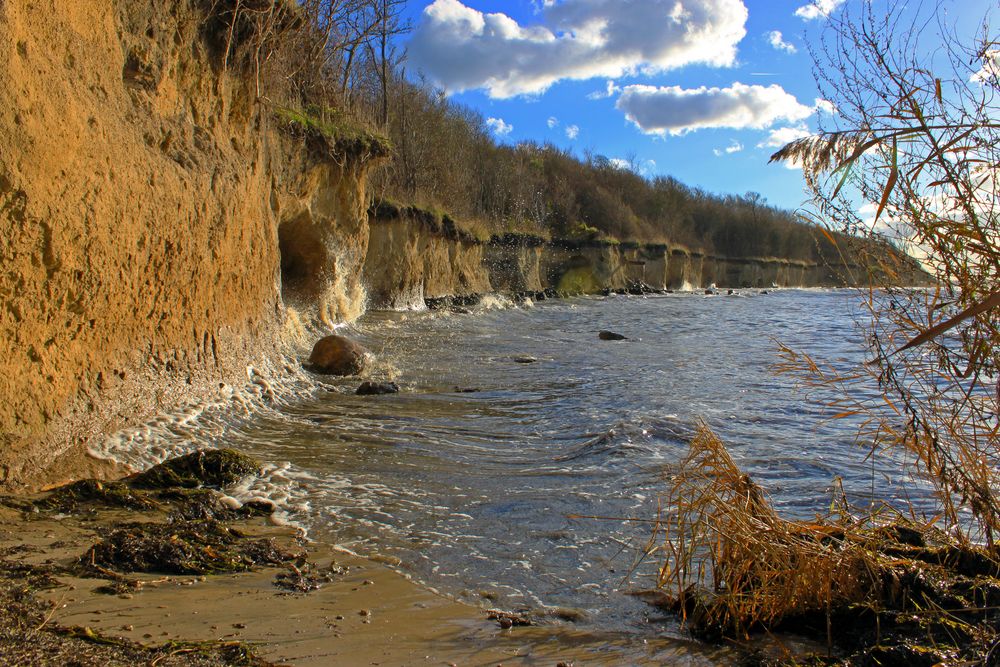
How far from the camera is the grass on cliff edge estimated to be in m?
13.0

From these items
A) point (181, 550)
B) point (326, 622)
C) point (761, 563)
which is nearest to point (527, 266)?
point (181, 550)

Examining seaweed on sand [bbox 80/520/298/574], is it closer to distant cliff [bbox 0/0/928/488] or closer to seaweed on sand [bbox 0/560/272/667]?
seaweed on sand [bbox 0/560/272/667]

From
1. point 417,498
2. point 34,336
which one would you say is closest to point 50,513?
point 34,336

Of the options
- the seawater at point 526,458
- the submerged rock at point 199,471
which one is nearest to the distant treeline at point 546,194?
the seawater at point 526,458

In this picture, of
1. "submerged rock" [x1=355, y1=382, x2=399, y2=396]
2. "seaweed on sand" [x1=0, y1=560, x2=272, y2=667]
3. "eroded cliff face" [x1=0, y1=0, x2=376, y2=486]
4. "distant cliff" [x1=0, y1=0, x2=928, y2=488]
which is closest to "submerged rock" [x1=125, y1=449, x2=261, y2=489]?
"distant cliff" [x1=0, y1=0, x2=928, y2=488]

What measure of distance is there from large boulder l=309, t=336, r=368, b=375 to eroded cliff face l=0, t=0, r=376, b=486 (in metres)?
0.92

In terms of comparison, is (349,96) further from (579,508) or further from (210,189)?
(579,508)

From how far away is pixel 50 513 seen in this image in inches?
167

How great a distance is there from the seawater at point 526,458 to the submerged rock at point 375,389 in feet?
0.80

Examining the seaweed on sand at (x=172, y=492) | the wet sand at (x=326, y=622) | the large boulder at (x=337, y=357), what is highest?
the large boulder at (x=337, y=357)

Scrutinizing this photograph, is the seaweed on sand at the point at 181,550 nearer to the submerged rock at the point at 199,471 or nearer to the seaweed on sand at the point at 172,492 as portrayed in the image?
the seaweed on sand at the point at 172,492

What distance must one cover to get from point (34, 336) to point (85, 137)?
1668 millimetres

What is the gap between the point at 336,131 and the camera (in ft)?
48.1

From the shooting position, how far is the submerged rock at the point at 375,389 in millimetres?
9219
